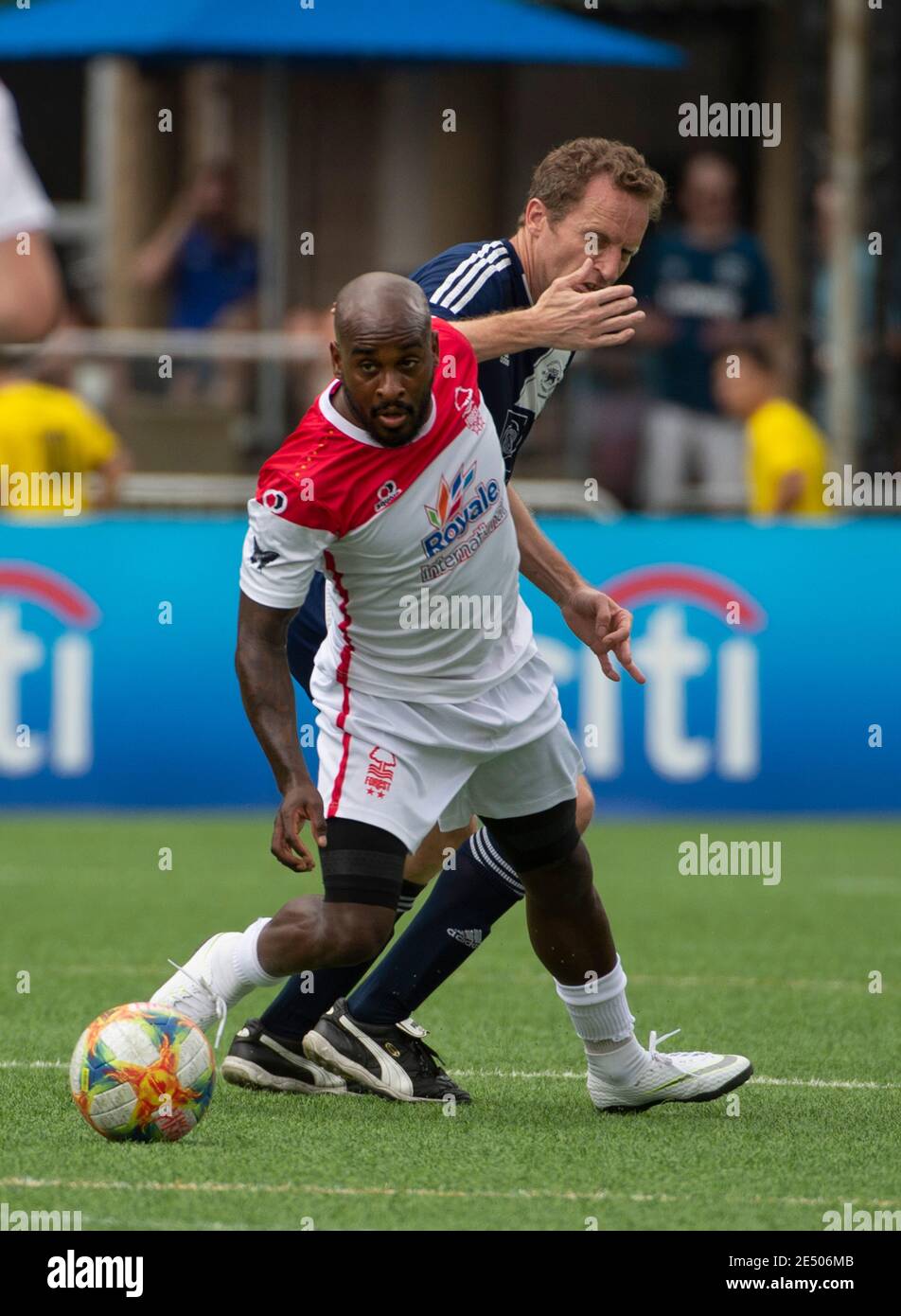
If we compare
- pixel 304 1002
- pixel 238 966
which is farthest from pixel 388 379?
pixel 304 1002

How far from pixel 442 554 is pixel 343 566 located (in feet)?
0.75

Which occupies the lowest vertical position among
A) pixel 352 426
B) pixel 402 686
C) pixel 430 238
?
pixel 402 686

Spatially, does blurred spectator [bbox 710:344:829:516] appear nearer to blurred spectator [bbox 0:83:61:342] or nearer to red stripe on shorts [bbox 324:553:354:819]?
red stripe on shorts [bbox 324:553:354:819]

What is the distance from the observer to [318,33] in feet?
50.7

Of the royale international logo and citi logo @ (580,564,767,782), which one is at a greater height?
the royale international logo

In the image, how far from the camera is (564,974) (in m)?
6.13

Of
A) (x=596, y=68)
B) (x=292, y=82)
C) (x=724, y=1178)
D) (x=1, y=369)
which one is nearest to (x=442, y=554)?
(x=724, y=1178)

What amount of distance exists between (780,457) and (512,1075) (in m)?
8.14

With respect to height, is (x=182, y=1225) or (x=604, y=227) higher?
(x=604, y=227)

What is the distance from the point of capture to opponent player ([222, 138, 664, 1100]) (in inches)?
231

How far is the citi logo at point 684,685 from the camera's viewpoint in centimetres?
1291
